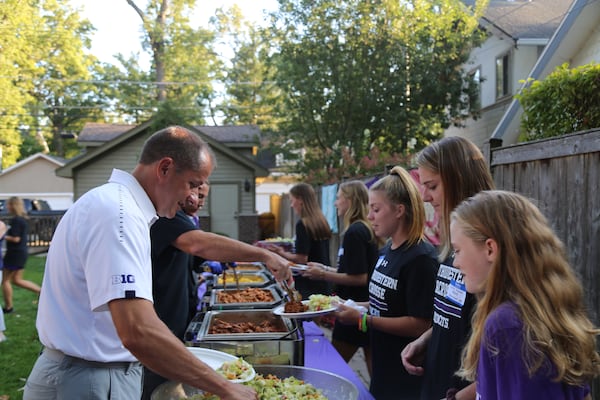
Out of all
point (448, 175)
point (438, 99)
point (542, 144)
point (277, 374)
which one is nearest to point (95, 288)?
point (277, 374)

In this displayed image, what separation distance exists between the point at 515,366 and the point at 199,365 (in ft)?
3.15

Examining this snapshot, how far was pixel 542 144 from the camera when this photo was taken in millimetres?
3629

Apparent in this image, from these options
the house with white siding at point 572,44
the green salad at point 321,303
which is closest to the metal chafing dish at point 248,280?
the green salad at point 321,303

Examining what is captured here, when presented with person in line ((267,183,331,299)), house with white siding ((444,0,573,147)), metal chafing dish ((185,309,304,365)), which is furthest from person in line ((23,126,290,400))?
house with white siding ((444,0,573,147))

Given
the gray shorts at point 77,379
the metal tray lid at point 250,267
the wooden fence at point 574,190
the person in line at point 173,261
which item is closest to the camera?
the gray shorts at point 77,379

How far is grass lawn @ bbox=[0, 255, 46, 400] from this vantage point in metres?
5.45

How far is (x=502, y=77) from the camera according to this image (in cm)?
1483

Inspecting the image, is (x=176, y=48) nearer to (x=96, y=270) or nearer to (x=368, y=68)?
(x=368, y=68)

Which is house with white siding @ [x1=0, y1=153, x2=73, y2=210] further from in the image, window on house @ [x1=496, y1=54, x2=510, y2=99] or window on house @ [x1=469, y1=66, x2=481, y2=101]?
window on house @ [x1=496, y1=54, x2=510, y2=99]

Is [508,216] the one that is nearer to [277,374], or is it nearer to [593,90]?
[277,374]

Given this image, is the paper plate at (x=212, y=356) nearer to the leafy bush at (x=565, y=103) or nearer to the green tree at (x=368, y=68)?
the leafy bush at (x=565, y=103)

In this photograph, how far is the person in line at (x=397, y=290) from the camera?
Answer: 2.70 m

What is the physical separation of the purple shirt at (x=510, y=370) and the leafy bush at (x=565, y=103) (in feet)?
15.9

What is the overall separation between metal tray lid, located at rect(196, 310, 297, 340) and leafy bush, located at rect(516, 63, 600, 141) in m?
3.93
